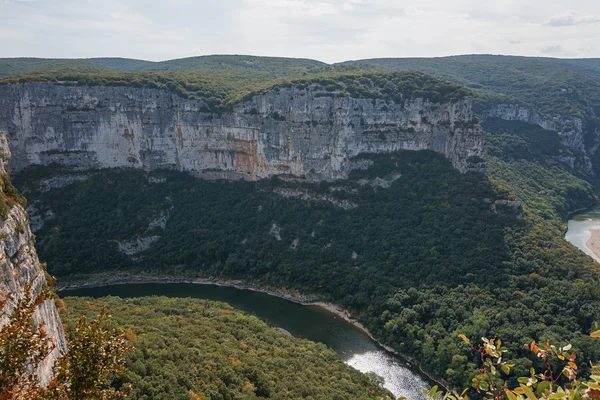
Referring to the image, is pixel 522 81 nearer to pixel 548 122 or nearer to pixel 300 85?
pixel 548 122

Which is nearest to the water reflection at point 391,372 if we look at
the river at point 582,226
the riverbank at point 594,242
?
the river at point 582,226

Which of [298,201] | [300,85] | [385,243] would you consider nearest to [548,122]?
[300,85]

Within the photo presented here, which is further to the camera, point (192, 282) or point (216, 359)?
point (192, 282)

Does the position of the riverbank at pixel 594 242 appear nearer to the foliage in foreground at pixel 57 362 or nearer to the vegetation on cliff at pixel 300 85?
the vegetation on cliff at pixel 300 85

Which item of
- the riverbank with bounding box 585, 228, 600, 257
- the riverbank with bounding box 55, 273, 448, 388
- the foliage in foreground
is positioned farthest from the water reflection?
the riverbank with bounding box 585, 228, 600, 257

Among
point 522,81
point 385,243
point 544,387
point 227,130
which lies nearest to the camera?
point 544,387

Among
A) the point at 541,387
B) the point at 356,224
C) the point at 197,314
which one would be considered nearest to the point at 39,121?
the point at 197,314
